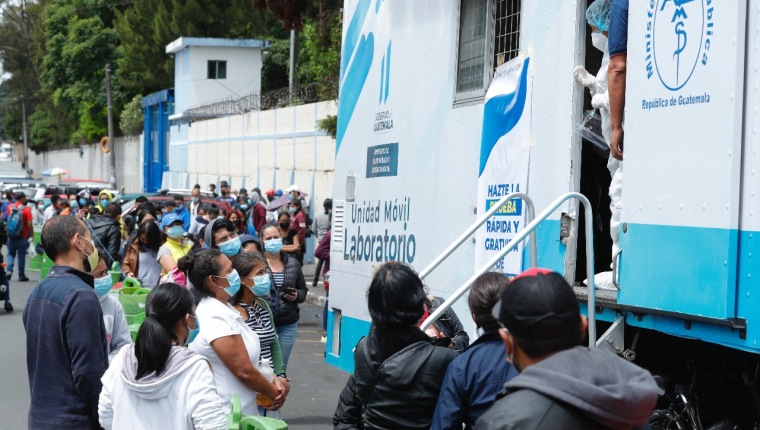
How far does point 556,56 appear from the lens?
5.84 m

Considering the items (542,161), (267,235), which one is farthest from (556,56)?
(267,235)

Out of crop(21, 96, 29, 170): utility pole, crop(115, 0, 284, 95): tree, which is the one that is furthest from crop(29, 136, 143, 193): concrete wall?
crop(21, 96, 29, 170): utility pole

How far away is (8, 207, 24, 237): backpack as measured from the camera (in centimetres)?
2214

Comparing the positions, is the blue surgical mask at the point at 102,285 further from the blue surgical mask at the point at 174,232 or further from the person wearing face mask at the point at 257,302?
the blue surgical mask at the point at 174,232

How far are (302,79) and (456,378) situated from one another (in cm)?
4208

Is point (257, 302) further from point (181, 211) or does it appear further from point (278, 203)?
point (278, 203)

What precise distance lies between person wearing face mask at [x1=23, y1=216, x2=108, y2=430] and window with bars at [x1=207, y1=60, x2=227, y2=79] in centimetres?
4318

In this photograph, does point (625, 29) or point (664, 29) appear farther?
point (625, 29)

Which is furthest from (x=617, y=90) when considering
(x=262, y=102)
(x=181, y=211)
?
(x=262, y=102)

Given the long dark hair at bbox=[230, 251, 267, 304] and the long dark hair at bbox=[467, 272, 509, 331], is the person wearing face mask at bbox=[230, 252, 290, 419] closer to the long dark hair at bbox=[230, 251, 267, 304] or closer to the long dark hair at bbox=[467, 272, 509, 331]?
the long dark hair at bbox=[230, 251, 267, 304]

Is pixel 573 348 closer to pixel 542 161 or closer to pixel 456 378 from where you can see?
pixel 456 378

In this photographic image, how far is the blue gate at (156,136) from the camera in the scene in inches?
2046

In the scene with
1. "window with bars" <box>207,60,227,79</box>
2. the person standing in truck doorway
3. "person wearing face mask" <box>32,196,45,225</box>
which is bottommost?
"person wearing face mask" <box>32,196,45,225</box>

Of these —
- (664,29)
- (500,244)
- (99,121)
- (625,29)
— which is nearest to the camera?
(664,29)
